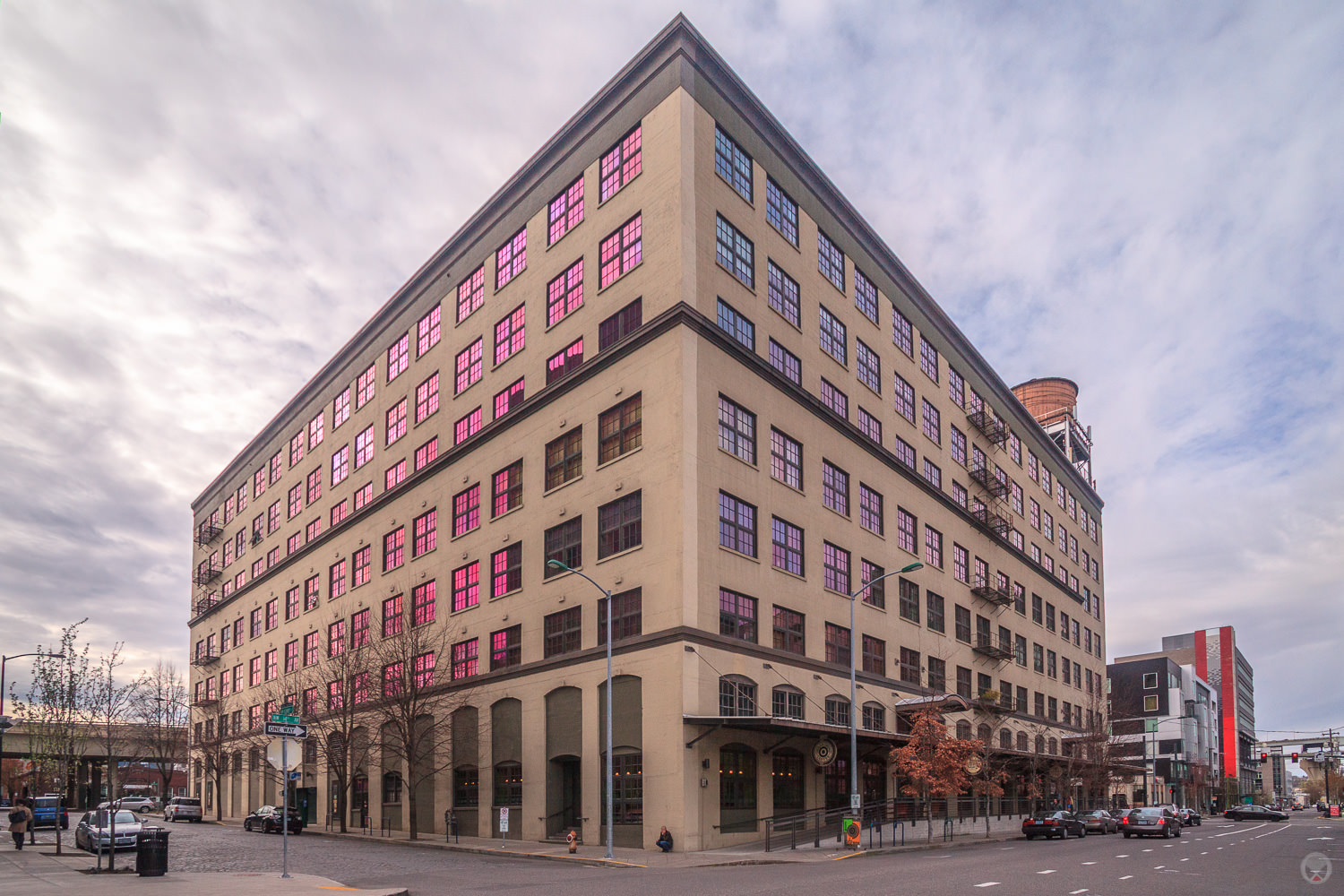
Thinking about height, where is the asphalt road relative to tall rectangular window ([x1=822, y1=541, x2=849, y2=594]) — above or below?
below

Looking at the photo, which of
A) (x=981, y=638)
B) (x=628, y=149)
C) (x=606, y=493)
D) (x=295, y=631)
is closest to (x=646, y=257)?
(x=628, y=149)

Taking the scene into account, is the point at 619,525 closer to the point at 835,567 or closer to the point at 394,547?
the point at 835,567

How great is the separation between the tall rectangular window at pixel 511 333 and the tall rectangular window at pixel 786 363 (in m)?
12.8

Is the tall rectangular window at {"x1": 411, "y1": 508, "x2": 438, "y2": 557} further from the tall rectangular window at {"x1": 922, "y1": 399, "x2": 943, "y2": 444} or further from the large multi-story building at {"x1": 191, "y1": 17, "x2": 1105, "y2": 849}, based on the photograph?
the tall rectangular window at {"x1": 922, "y1": 399, "x2": 943, "y2": 444}

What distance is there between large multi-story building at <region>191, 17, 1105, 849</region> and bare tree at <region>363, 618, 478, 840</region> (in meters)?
0.45

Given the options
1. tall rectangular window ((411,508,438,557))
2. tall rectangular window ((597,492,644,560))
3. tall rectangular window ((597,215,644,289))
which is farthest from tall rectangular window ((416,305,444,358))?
tall rectangular window ((597,492,644,560))

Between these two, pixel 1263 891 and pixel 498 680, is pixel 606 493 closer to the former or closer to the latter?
pixel 498 680

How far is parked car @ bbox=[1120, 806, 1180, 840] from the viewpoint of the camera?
51156 millimetres

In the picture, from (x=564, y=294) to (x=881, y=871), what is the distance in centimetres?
3053

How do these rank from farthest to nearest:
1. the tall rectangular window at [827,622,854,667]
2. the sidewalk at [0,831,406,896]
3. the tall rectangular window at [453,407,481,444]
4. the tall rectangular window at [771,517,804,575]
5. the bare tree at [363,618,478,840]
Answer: the tall rectangular window at [453,407,481,444] → the bare tree at [363,618,478,840] → the tall rectangular window at [827,622,854,667] → the tall rectangular window at [771,517,804,575] → the sidewalk at [0,831,406,896]

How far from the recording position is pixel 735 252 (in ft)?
149

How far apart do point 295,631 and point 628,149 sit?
46.9 meters

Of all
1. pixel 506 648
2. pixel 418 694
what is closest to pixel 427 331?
pixel 506 648

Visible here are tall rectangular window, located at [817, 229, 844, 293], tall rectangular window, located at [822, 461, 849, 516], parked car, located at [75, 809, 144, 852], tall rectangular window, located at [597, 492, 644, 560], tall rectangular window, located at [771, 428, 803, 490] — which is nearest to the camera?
parked car, located at [75, 809, 144, 852]
